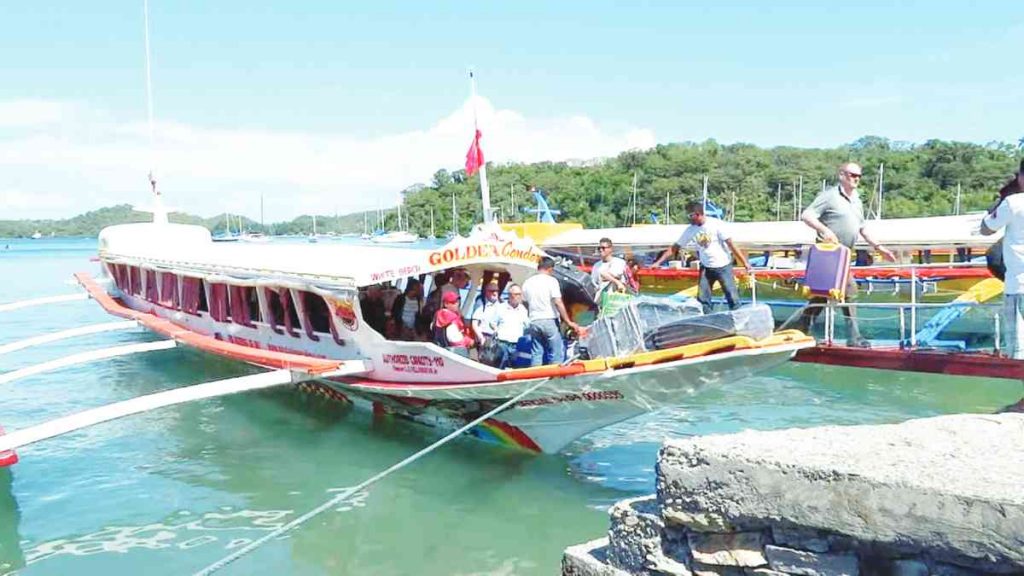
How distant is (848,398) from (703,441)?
36.0 ft

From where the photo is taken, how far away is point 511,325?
9.24 metres

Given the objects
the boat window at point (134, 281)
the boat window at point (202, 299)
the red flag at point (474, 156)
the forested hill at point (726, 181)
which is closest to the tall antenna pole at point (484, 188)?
the red flag at point (474, 156)

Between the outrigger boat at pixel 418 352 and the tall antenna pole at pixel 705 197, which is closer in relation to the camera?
the outrigger boat at pixel 418 352

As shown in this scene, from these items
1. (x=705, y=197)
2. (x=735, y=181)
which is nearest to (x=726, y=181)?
(x=735, y=181)

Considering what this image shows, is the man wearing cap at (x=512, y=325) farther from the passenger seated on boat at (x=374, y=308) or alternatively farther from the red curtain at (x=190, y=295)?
the red curtain at (x=190, y=295)

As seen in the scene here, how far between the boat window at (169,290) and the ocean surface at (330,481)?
181cm

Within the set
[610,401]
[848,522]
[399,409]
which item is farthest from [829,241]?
[848,522]

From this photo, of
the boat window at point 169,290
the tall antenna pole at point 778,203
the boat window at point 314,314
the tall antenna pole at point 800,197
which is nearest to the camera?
the boat window at point 314,314

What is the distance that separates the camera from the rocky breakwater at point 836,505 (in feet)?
10.0

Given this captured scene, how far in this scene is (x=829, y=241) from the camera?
30.0ft

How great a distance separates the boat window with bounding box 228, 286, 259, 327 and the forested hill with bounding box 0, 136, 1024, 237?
49.4 metres

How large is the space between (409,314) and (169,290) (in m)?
6.84

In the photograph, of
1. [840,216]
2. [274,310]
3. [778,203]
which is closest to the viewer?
[840,216]

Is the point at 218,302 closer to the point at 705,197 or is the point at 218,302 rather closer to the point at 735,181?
the point at 705,197
